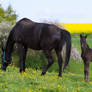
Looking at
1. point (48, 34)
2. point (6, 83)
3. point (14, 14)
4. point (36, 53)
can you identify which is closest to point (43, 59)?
point (36, 53)

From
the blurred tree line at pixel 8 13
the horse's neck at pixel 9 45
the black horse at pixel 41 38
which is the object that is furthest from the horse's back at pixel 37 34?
the blurred tree line at pixel 8 13

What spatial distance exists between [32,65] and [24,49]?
7.67 metres

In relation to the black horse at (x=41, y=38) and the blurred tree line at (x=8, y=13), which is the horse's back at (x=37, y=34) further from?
the blurred tree line at (x=8, y=13)

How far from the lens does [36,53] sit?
21.0m

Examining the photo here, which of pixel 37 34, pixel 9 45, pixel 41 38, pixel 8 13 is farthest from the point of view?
pixel 8 13

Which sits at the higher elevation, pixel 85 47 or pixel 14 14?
pixel 14 14

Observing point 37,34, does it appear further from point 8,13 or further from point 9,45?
point 8,13

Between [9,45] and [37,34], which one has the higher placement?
[37,34]

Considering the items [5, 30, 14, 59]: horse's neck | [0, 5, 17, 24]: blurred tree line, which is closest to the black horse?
[5, 30, 14, 59]: horse's neck

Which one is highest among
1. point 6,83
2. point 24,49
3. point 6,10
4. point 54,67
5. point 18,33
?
point 6,10

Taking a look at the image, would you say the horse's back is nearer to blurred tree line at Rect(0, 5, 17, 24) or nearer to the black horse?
the black horse

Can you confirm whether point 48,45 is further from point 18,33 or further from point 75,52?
point 75,52

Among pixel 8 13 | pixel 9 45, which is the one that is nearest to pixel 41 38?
pixel 9 45

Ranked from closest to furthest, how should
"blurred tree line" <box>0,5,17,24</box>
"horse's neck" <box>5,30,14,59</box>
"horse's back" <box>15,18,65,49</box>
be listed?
"horse's back" <box>15,18,65,49</box> → "horse's neck" <box>5,30,14,59</box> → "blurred tree line" <box>0,5,17,24</box>
